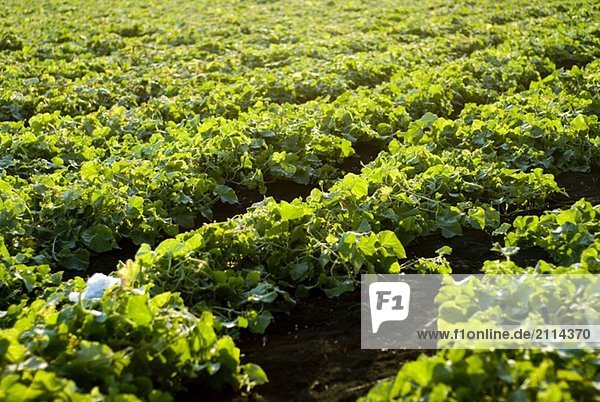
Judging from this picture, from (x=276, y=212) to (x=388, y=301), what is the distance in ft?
2.77

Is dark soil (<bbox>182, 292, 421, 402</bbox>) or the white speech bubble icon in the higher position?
the white speech bubble icon

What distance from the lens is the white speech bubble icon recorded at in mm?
3725

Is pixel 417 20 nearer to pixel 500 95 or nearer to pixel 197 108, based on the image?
pixel 500 95

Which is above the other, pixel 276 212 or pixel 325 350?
pixel 276 212

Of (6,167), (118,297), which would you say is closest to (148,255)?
(118,297)

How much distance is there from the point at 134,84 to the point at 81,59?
6.99 ft

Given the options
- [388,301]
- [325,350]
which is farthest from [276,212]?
[325,350]

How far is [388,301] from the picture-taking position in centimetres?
385

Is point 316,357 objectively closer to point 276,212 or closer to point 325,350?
point 325,350

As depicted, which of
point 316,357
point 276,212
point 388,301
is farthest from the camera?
point 276,212

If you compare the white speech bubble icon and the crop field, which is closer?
the crop field

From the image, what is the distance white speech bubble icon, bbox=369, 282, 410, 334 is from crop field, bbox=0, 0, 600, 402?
0.11 m

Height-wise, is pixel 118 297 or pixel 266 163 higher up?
pixel 118 297

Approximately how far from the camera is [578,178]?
573 centimetres
